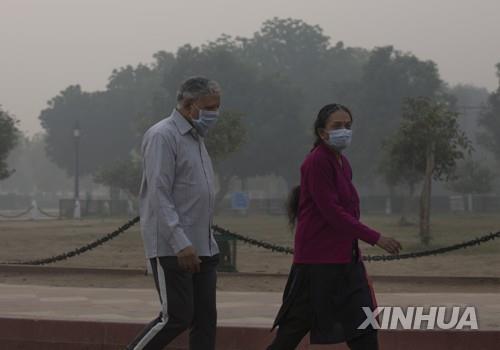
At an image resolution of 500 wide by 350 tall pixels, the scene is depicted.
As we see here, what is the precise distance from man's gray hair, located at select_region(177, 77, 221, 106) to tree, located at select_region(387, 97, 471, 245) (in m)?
17.2

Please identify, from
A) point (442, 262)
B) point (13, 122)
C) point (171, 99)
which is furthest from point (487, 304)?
point (171, 99)

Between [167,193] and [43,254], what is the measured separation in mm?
14328

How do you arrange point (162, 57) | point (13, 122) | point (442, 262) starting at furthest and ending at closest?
point (162, 57), point (13, 122), point (442, 262)

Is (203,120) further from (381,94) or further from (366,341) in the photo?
(381,94)

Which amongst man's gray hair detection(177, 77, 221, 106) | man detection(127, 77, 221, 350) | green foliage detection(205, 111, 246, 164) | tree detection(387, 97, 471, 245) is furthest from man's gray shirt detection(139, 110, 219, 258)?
green foliage detection(205, 111, 246, 164)

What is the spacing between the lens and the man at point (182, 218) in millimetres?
4621

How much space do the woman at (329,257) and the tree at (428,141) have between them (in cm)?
1701

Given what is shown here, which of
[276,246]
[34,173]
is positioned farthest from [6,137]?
[34,173]

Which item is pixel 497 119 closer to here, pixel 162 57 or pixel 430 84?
pixel 430 84

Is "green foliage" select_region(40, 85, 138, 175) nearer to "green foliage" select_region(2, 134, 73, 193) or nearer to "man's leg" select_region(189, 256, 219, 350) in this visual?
"green foliage" select_region(2, 134, 73, 193)

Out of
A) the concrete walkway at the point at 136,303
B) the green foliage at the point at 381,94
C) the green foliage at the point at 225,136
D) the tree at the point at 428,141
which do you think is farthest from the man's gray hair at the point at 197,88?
the green foliage at the point at 381,94

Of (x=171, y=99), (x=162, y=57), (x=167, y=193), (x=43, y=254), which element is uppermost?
(x=162, y=57)

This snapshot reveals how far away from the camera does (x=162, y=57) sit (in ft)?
308

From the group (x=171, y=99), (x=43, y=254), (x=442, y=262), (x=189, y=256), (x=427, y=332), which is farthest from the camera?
(x=171, y=99)
